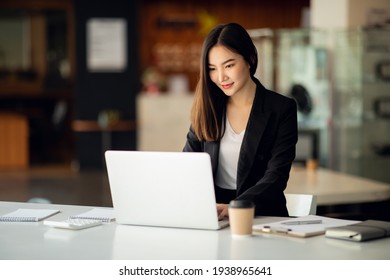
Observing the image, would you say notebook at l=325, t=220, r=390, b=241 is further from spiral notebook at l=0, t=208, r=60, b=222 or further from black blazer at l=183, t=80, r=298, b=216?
spiral notebook at l=0, t=208, r=60, b=222

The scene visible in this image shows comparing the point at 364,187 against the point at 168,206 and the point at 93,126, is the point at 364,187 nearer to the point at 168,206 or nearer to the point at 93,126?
the point at 168,206

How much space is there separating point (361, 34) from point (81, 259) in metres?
6.33

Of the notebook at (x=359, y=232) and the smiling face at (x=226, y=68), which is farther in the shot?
the smiling face at (x=226, y=68)

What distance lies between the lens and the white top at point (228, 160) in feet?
11.1

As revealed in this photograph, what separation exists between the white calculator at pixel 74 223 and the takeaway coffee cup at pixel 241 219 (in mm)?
574

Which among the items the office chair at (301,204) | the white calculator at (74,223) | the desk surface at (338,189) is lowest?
the desk surface at (338,189)

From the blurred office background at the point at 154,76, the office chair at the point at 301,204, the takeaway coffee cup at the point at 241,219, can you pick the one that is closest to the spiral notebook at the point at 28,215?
the takeaway coffee cup at the point at 241,219

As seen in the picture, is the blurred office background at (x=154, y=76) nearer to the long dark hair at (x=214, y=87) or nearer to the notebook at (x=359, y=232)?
the long dark hair at (x=214, y=87)

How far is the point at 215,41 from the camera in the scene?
324 centimetres

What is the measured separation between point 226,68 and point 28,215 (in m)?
1.01

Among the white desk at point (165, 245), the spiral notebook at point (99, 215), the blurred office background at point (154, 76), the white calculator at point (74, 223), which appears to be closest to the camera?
the white desk at point (165, 245)

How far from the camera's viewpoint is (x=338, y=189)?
5.46 m

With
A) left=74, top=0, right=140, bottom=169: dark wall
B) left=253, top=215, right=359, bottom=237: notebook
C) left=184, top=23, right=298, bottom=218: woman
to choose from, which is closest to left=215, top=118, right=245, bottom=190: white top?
left=184, top=23, right=298, bottom=218: woman

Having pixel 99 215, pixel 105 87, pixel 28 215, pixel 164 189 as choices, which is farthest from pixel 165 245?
pixel 105 87
